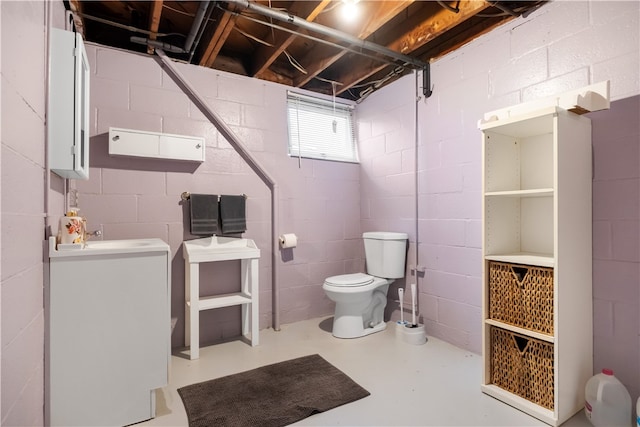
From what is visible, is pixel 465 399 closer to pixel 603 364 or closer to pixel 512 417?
pixel 512 417

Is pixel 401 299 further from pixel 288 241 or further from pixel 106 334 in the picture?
pixel 106 334

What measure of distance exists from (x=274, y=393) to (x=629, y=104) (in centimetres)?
237

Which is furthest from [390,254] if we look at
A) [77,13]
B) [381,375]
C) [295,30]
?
[77,13]

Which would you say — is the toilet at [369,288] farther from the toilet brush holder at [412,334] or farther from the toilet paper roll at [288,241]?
the toilet paper roll at [288,241]

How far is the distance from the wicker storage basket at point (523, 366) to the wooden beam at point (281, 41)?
7.24 ft

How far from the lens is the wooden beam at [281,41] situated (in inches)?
81.7

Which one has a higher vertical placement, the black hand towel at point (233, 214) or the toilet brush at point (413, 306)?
the black hand towel at point (233, 214)

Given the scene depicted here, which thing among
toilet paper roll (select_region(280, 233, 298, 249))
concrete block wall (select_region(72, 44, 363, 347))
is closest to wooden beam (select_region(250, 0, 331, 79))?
concrete block wall (select_region(72, 44, 363, 347))

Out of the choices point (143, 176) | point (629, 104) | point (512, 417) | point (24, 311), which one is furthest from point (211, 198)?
point (629, 104)

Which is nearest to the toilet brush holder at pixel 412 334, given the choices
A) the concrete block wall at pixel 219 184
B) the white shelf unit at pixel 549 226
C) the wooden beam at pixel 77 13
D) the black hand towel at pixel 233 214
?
the white shelf unit at pixel 549 226

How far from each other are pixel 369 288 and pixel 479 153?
1.30m

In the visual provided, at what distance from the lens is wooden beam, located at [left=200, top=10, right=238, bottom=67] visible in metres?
2.06

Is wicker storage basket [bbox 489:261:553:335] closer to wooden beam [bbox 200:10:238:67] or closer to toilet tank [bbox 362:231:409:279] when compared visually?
toilet tank [bbox 362:231:409:279]

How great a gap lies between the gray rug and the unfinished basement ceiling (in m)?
2.22
